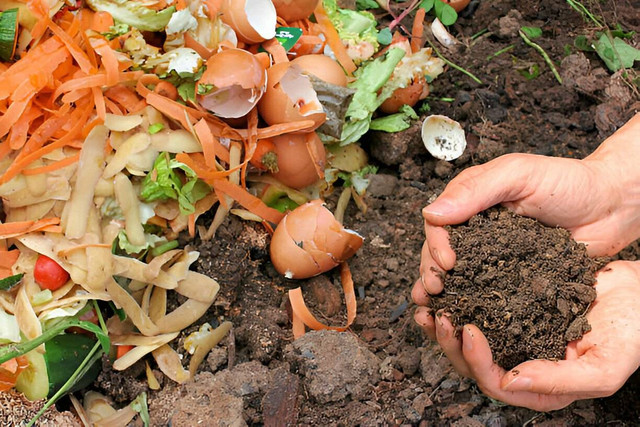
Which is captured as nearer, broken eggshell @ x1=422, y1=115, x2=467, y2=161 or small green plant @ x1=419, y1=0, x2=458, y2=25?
broken eggshell @ x1=422, y1=115, x2=467, y2=161

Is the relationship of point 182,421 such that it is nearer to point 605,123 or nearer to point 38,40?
point 38,40

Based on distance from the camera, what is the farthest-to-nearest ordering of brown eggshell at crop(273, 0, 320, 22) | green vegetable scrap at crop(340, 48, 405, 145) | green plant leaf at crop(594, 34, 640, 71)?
green plant leaf at crop(594, 34, 640, 71) → green vegetable scrap at crop(340, 48, 405, 145) → brown eggshell at crop(273, 0, 320, 22)

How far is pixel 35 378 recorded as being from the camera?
1681mm

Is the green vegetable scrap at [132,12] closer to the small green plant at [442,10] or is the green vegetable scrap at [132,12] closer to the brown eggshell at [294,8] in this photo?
the brown eggshell at [294,8]

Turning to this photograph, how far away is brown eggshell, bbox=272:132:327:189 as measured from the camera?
1.96m

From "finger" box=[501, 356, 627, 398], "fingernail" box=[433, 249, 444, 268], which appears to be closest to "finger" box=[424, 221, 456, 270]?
"fingernail" box=[433, 249, 444, 268]

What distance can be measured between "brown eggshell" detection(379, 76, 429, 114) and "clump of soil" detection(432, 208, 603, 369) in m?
0.79

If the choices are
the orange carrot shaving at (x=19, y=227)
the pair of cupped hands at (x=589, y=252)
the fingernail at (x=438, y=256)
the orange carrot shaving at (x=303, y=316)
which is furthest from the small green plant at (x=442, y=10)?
the orange carrot shaving at (x=19, y=227)

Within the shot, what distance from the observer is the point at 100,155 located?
184 centimetres

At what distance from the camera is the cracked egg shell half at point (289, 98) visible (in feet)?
6.22

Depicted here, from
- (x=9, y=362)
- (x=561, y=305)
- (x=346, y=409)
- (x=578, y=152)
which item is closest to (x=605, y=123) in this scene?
(x=578, y=152)

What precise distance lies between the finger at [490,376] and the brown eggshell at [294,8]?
114 centimetres

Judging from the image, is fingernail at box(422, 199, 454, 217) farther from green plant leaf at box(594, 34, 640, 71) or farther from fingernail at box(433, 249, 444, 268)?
green plant leaf at box(594, 34, 640, 71)

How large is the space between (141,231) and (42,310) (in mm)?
318
